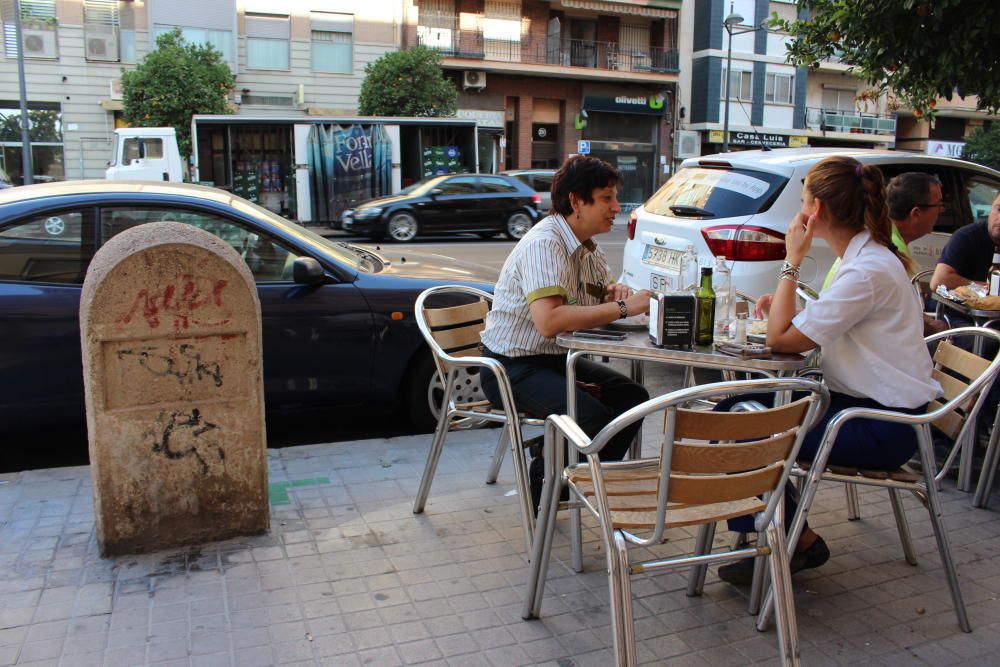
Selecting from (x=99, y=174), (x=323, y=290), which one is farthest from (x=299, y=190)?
(x=323, y=290)

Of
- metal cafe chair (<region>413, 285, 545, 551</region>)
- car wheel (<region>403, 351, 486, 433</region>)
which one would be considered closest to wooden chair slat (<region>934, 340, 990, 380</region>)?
metal cafe chair (<region>413, 285, 545, 551</region>)

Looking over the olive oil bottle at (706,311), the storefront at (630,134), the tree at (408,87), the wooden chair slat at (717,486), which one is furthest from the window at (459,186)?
the wooden chair slat at (717,486)

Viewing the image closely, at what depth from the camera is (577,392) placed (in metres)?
3.63

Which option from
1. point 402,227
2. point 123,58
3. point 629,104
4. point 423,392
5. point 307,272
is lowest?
point 423,392

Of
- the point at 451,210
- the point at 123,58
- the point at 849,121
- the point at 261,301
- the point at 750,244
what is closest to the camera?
the point at 261,301

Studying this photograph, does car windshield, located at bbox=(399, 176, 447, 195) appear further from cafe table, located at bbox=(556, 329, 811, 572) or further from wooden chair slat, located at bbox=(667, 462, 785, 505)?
wooden chair slat, located at bbox=(667, 462, 785, 505)

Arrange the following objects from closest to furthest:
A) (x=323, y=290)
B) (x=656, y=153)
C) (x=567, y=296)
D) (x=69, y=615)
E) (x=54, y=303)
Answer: (x=69, y=615)
(x=567, y=296)
(x=54, y=303)
(x=323, y=290)
(x=656, y=153)

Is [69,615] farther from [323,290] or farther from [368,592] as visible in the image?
[323,290]

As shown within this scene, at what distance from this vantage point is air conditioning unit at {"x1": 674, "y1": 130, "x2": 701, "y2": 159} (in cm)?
3662

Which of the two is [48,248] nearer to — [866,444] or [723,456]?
[723,456]

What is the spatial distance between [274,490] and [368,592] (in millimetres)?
1215

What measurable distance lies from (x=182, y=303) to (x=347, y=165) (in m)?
19.3

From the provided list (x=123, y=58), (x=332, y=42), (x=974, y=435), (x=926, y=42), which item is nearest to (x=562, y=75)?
(x=332, y=42)

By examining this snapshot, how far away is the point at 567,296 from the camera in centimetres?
359
